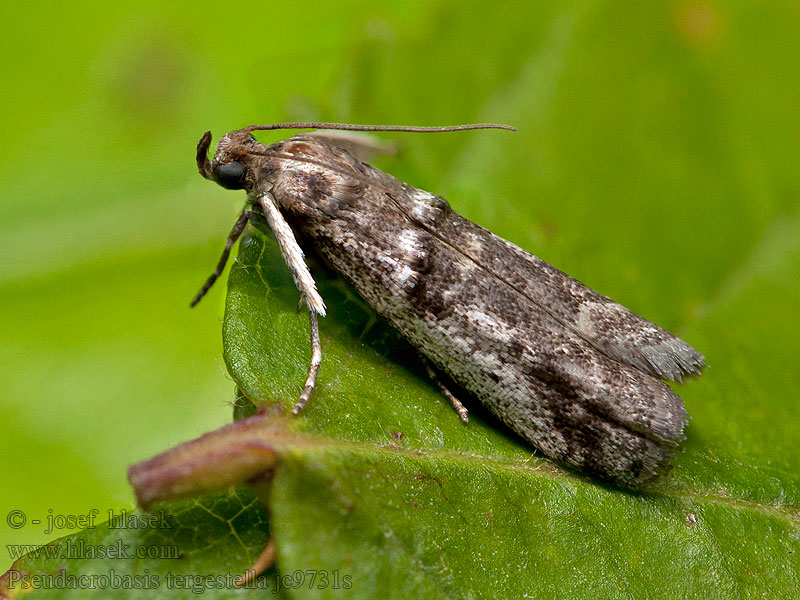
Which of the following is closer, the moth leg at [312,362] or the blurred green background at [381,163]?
the moth leg at [312,362]

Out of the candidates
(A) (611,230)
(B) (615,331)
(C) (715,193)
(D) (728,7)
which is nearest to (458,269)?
(B) (615,331)

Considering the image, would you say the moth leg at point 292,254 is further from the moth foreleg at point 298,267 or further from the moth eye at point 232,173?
the moth eye at point 232,173

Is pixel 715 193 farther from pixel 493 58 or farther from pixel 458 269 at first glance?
pixel 458 269

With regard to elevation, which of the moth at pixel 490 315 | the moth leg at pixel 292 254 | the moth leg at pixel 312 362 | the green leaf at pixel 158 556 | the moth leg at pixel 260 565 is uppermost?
the moth at pixel 490 315

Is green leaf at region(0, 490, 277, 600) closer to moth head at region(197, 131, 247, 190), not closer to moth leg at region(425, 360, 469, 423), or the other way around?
moth leg at region(425, 360, 469, 423)

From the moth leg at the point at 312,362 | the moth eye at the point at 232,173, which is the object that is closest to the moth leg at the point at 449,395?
the moth leg at the point at 312,362

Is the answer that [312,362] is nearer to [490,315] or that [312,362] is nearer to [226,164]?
[490,315]
